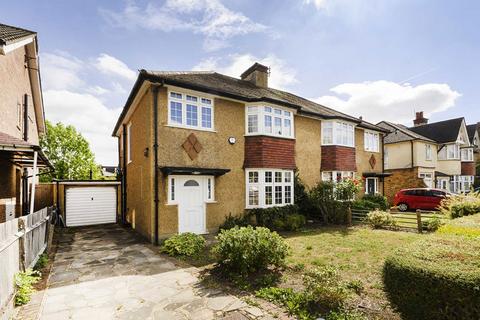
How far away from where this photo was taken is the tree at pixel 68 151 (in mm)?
34625

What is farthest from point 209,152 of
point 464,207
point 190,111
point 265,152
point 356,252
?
→ point 464,207

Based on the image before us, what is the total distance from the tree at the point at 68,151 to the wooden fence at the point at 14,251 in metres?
32.4

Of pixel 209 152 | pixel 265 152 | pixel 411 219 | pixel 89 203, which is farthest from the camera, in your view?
pixel 89 203

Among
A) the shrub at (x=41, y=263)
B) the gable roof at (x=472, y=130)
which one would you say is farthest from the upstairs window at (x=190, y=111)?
the gable roof at (x=472, y=130)

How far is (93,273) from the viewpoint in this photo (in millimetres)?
6320

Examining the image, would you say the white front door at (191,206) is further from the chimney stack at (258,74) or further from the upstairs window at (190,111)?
the chimney stack at (258,74)

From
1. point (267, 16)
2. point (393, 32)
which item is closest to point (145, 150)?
point (267, 16)

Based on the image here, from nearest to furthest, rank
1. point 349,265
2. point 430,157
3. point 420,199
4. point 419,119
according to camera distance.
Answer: point 349,265, point 420,199, point 430,157, point 419,119

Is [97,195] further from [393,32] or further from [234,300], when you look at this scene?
[393,32]

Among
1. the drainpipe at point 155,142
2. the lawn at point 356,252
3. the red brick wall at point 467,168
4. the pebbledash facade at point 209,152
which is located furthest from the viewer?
the red brick wall at point 467,168

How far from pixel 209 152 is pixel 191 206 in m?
2.46

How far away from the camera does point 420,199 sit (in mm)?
17719

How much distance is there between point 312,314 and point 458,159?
32215 mm

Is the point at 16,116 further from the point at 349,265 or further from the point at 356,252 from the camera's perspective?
the point at 356,252
